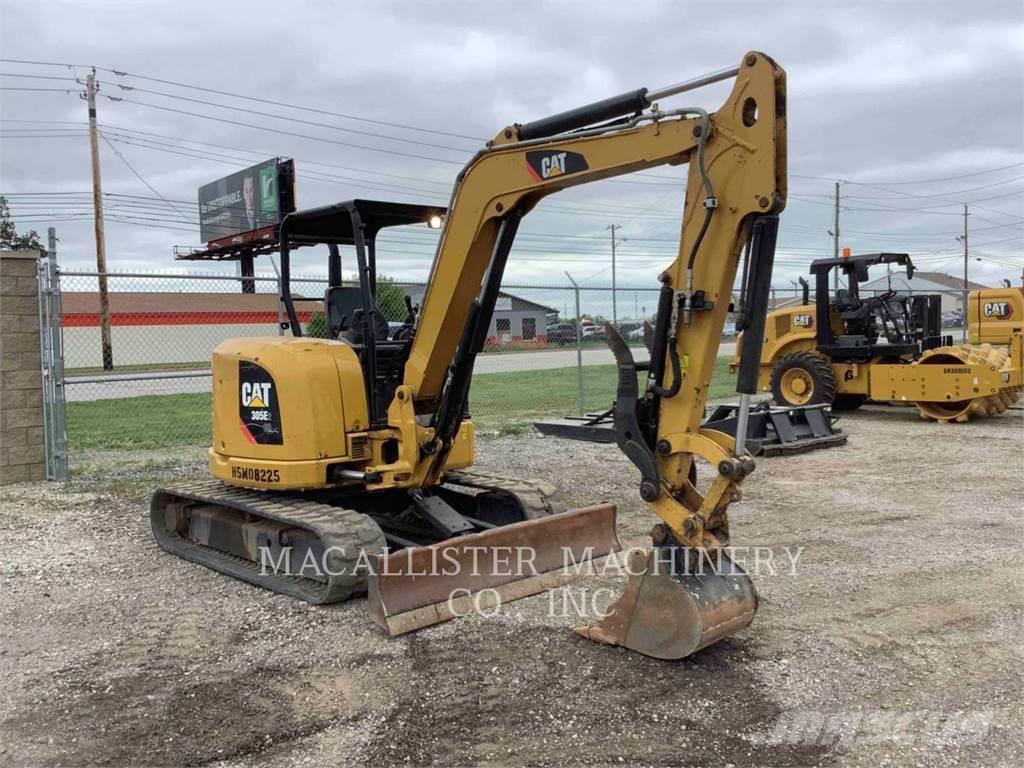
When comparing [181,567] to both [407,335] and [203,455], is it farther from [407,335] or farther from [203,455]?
[203,455]

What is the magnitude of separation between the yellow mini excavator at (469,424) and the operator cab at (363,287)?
16mm

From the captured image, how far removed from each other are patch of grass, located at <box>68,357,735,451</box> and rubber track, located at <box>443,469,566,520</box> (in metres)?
5.93

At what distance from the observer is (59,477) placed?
30.0 feet

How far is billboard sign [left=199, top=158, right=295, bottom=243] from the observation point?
41.7 metres

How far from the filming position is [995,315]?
15758 mm

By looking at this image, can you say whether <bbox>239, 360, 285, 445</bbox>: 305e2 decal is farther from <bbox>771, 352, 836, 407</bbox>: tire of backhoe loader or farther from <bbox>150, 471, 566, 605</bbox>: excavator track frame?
<bbox>771, 352, 836, 407</bbox>: tire of backhoe loader

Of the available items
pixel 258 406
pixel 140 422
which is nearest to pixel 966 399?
pixel 258 406

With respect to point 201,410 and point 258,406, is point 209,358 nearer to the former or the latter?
point 201,410

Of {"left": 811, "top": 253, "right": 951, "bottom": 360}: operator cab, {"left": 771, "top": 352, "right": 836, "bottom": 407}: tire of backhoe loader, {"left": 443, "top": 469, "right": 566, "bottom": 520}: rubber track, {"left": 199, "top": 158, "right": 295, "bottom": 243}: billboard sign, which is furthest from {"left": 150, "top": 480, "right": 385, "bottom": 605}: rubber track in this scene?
{"left": 199, "top": 158, "right": 295, "bottom": 243}: billboard sign

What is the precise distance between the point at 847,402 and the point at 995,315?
3369 mm

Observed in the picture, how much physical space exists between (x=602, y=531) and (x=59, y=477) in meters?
6.15

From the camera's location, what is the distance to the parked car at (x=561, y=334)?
1661 centimetres

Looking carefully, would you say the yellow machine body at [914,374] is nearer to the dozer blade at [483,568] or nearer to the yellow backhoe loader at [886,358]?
the yellow backhoe loader at [886,358]

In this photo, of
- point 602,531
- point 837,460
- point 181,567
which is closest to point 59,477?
point 181,567
